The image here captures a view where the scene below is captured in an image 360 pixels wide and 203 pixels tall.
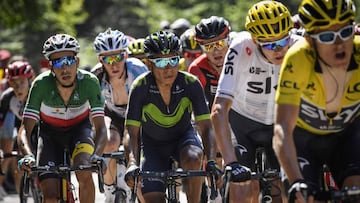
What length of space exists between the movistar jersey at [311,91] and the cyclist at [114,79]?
5.58 metres

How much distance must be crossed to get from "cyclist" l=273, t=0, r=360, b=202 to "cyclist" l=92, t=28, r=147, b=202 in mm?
5568

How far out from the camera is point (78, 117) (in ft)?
36.8

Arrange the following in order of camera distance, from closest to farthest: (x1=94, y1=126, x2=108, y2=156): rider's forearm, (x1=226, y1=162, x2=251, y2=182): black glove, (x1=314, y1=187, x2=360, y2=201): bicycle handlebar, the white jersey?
(x1=314, y1=187, x2=360, y2=201): bicycle handlebar → (x1=226, y1=162, x2=251, y2=182): black glove → the white jersey → (x1=94, y1=126, x2=108, y2=156): rider's forearm

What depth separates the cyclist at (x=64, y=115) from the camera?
10.5 metres

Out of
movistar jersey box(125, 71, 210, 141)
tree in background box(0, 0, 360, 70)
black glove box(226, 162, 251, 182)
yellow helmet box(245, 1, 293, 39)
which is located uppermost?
tree in background box(0, 0, 360, 70)

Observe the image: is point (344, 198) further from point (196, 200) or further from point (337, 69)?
point (196, 200)

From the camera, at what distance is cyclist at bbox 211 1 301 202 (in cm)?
873

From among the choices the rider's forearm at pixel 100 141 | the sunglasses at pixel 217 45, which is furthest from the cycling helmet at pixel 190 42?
the rider's forearm at pixel 100 141

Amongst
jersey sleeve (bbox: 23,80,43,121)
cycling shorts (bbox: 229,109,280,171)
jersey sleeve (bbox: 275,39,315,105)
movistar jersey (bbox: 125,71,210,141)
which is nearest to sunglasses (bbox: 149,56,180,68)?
movistar jersey (bbox: 125,71,210,141)

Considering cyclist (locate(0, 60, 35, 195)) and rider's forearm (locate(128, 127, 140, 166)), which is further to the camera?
cyclist (locate(0, 60, 35, 195))

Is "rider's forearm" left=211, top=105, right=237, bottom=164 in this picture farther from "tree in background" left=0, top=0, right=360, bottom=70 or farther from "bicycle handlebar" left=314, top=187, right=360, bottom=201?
"tree in background" left=0, top=0, right=360, bottom=70

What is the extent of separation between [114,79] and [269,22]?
4.45m

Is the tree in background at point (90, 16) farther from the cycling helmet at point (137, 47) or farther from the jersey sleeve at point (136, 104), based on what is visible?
the jersey sleeve at point (136, 104)

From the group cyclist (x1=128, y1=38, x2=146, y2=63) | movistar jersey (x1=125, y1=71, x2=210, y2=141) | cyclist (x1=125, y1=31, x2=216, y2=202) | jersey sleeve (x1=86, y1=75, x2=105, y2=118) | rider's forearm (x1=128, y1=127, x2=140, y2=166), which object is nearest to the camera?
rider's forearm (x1=128, y1=127, x2=140, y2=166)
